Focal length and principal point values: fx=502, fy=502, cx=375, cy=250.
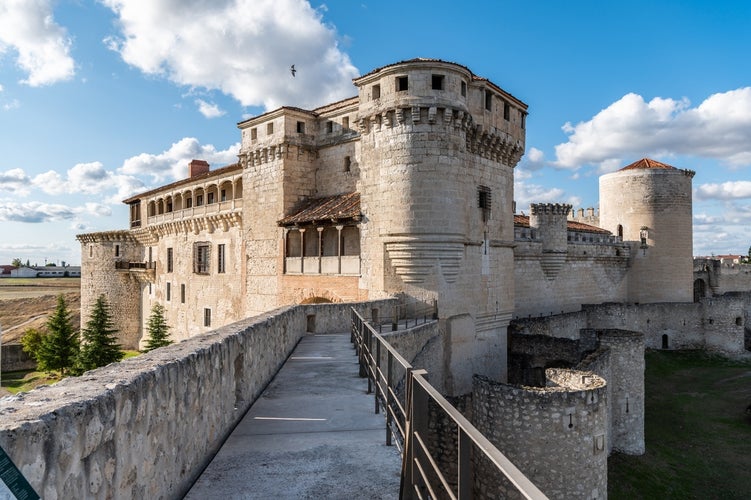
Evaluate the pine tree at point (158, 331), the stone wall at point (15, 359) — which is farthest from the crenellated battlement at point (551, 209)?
the stone wall at point (15, 359)

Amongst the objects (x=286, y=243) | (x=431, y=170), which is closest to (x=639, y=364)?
(x=431, y=170)

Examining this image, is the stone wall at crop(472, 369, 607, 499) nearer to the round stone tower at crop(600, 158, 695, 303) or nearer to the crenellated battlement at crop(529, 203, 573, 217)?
the crenellated battlement at crop(529, 203, 573, 217)

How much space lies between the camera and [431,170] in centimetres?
1752

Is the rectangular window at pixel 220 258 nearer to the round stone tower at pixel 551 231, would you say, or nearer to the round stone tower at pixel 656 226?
the round stone tower at pixel 551 231

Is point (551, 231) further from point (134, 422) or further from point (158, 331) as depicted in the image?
point (134, 422)

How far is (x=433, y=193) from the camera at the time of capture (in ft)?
57.3

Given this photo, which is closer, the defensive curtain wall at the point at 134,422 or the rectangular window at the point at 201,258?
the defensive curtain wall at the point at 134,422

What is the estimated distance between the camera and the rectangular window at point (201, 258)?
96.1 ft

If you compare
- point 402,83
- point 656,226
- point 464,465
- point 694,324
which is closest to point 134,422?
point 464,465

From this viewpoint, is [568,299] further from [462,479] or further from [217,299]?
[462,479]

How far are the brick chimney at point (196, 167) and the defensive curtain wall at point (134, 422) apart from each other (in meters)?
31.6

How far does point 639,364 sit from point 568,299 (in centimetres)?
1339

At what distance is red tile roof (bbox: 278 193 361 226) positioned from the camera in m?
19.5

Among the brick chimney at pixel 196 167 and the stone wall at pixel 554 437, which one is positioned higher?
the brick chimney at pixel 196 167
